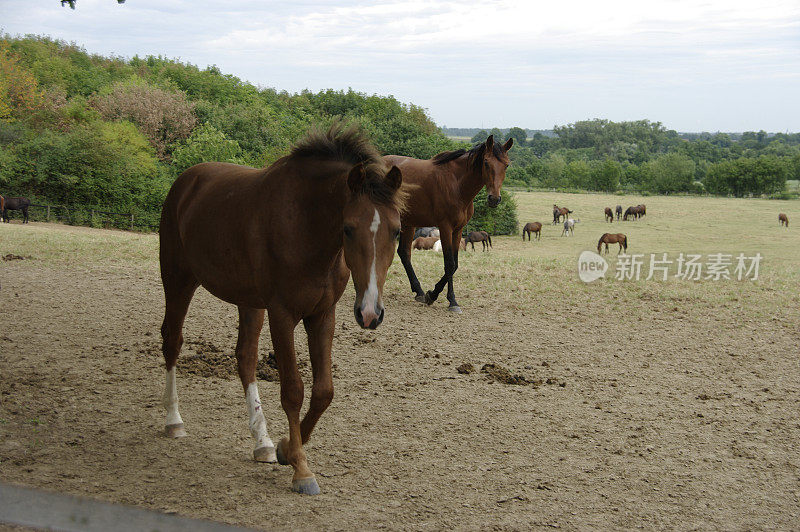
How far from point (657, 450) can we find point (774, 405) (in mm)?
1953

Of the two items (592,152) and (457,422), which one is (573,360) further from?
(592,152)

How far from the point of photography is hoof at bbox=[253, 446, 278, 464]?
4.50 meters

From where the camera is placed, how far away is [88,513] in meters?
0.81

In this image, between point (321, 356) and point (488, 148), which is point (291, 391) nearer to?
point (321, 356)

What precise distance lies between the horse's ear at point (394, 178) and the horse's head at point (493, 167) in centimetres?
599

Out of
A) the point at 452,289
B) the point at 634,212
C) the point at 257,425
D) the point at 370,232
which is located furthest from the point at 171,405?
the point at 634,212

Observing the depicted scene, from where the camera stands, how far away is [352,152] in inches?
164

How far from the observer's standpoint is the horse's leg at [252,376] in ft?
14.9

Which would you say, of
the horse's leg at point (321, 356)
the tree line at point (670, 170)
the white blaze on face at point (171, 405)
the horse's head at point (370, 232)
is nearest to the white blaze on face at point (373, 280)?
the horse's head at point (370, 232)

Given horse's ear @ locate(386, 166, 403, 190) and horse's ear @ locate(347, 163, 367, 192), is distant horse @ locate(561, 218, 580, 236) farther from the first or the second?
horse's ear @ locate(347, 163, 367, 192)

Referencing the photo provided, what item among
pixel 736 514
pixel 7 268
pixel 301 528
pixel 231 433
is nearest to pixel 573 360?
pixel 736 514

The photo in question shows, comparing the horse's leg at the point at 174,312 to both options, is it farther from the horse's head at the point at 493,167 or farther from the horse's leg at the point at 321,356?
the horse's head at the point at 493,167

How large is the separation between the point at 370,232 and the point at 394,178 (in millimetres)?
372

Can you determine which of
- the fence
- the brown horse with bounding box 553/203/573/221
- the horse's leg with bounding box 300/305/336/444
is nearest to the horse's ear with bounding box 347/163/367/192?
the horse's leg with bounding box 300/305/336/444
